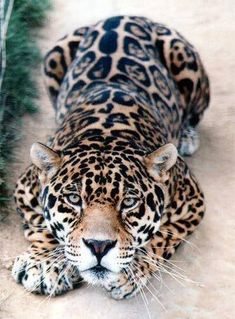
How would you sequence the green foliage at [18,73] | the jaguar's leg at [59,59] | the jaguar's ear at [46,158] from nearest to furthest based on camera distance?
the jaguar's ear at [46,158] < the green foliage at [18,73] < the jaguar's leg at [59,59]

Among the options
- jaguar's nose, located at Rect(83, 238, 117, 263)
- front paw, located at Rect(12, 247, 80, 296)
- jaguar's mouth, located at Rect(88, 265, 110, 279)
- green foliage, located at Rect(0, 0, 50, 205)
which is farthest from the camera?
green foliage, located at Rect(0, 0, 50, 205)

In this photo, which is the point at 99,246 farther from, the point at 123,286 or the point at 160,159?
the point at 160,159

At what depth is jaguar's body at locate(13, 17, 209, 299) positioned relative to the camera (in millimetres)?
5711

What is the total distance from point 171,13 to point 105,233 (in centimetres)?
637

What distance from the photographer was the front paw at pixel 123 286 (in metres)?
6.15

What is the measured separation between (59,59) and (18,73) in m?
0.71

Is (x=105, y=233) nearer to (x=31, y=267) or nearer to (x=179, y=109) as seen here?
(x=31, y=267)

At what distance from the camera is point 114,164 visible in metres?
5.91

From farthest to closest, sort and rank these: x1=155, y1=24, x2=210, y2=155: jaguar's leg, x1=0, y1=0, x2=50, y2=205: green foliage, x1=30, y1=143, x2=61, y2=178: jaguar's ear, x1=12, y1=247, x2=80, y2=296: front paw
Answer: x1=155, y1=24, x2=210, y2=155: jaguar's leg, x1=0, y1=0, x2=50, y2=205: green foliage, x1=12, y1=247, x2=80, y2=296: front paw, x1=30, y1=143, x2=61, y2=178: jaguar's ear

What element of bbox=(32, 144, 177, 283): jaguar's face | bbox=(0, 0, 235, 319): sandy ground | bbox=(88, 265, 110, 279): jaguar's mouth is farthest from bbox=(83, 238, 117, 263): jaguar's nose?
bbox=(0, 0, 235, 319): sandy ground

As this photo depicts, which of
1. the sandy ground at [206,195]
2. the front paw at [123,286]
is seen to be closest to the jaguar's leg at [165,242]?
the front paw at [123,286]

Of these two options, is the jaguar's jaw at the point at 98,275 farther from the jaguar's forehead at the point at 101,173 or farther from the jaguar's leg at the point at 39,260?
the jaguar's forehead at the point at 101,173

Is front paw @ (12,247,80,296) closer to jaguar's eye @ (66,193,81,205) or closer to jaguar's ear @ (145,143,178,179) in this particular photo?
jaguar's eye @ (66,193,81,205)

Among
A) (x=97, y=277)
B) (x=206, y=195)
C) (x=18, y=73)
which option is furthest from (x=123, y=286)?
(x=18, y=73)
